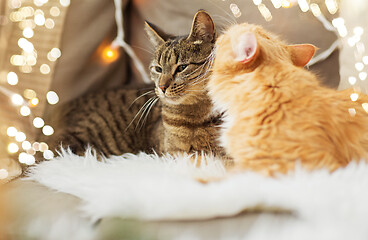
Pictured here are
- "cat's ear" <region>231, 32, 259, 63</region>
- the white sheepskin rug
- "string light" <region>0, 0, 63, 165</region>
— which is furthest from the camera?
"string light" <region>0, 0, 63, 165</region>

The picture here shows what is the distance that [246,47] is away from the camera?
0.59 meters

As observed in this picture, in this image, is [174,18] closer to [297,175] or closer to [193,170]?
[193,170]

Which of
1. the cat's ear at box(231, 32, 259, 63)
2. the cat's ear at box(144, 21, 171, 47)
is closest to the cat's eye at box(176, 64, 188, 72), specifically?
the cat's ear at box(144, 21, 171, 47)

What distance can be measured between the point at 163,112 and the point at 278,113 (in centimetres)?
48

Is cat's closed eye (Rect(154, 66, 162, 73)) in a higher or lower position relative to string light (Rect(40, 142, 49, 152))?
higher

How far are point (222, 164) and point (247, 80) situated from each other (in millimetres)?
191

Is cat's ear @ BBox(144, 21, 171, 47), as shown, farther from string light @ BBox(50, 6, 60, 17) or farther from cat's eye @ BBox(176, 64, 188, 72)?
string light @ BBox(50, 6, 60, 17)

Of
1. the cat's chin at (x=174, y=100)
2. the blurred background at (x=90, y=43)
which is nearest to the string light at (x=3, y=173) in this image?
the blurred background at (x=90, y=43)

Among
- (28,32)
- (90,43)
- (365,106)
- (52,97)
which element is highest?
(28,32)

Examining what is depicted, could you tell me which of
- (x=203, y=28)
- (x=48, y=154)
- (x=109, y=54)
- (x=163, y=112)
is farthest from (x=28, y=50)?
(x=203, y=28)

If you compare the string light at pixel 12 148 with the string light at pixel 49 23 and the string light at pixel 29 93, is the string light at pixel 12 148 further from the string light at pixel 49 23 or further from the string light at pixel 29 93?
the string light at pixel 49 23

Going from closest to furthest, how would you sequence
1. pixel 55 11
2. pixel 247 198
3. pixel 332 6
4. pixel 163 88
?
pixel 247 198, pixel 332 6, pixel 163 88, pixel 55 11

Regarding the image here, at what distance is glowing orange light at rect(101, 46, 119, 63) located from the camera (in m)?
1.21

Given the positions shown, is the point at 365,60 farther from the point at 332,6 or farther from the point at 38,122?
the point at 38,122
